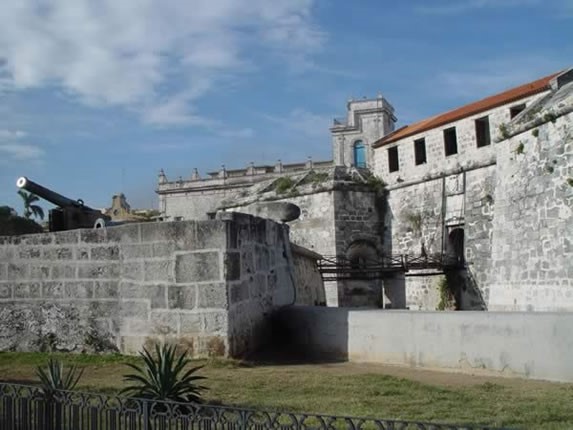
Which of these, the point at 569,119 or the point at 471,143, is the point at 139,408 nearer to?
the point at 569,119

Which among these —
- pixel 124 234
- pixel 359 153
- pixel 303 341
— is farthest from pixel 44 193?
pixel 359 153

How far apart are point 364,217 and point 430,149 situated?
3.73m

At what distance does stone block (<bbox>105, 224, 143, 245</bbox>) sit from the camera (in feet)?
27.0

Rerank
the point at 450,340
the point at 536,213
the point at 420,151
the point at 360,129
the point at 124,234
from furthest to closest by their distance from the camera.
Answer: the point at 360,129
the point at 420,151
the point at 536,213
the point at 124,234
the point at 450,340

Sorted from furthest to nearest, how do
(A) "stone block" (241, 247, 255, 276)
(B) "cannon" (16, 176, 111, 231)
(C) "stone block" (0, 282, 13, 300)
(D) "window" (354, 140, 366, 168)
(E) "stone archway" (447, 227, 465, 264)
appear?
(D) "window" (354, 140, 366, 168)
(E) "stone archway" (447, 227, 465, 264)
(B) "cannon" (16, 176, 111, 231)
(C) "stone block" (0, 282, 13, 300)
(A) "stone block" (241, 247, 255, 276)

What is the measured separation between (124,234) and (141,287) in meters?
0.73

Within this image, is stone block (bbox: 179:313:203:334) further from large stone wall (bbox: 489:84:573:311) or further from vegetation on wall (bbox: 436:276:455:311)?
vegetation on wall (bbox: 436:276:455:311)

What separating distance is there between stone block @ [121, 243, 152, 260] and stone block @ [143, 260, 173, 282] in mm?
112

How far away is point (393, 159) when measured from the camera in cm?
2672

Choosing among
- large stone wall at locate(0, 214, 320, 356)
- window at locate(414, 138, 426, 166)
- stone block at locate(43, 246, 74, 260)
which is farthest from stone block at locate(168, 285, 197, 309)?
window at locate(414, 138, 426, 166)

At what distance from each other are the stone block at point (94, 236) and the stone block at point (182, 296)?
126cm

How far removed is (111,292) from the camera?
27.5ft

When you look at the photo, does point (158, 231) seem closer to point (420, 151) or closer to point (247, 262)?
point (247, 262)

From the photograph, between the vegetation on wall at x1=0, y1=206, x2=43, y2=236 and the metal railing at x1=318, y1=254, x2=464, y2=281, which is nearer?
the vegetation on wall at x1=0, y1=206, x2=43, y2=236
